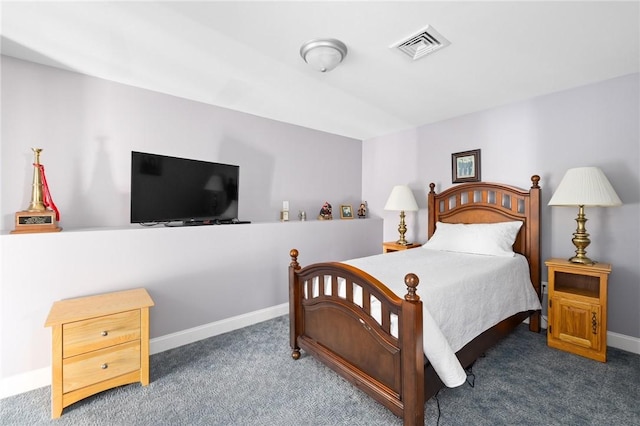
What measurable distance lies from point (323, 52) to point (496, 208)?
7.89 ft

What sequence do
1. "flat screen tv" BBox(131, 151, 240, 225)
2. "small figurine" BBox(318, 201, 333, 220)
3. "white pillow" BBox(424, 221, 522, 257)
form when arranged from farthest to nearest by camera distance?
"small figurine" BBox(318, 201, 333, 220) → "white pillow" BBox(424, 221, 522, 257) → "flat screen tv" BBox(131, 151, 240, 225)

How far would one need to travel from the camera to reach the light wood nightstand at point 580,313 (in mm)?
2217

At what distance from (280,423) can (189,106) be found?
276cm

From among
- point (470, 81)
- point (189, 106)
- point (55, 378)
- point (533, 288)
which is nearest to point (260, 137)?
point (189, 106)

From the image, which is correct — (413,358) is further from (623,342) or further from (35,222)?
(35,222)

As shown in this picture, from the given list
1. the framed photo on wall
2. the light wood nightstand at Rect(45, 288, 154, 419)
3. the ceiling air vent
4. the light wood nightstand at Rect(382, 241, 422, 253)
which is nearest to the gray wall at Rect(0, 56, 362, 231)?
the light wood nightstand at Rect(45, 288, 154, 419)

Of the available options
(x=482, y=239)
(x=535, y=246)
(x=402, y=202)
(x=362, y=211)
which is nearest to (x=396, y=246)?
(x=402, y=202)

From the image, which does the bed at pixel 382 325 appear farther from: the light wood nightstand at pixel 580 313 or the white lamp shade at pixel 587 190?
the white lamp shade at pixel 587 190

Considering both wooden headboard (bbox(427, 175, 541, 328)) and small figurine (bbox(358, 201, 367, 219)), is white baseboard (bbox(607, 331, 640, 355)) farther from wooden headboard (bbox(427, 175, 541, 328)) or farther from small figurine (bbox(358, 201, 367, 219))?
small figurine (bbox(358, 201, 367, 219))

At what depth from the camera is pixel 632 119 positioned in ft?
7.80

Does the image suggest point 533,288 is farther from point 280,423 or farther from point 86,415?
point 86,415

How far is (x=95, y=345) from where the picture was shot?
1795 millimetres

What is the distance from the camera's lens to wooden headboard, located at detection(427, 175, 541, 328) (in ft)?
9.03

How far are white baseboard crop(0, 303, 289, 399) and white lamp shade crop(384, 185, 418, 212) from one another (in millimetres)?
1755
